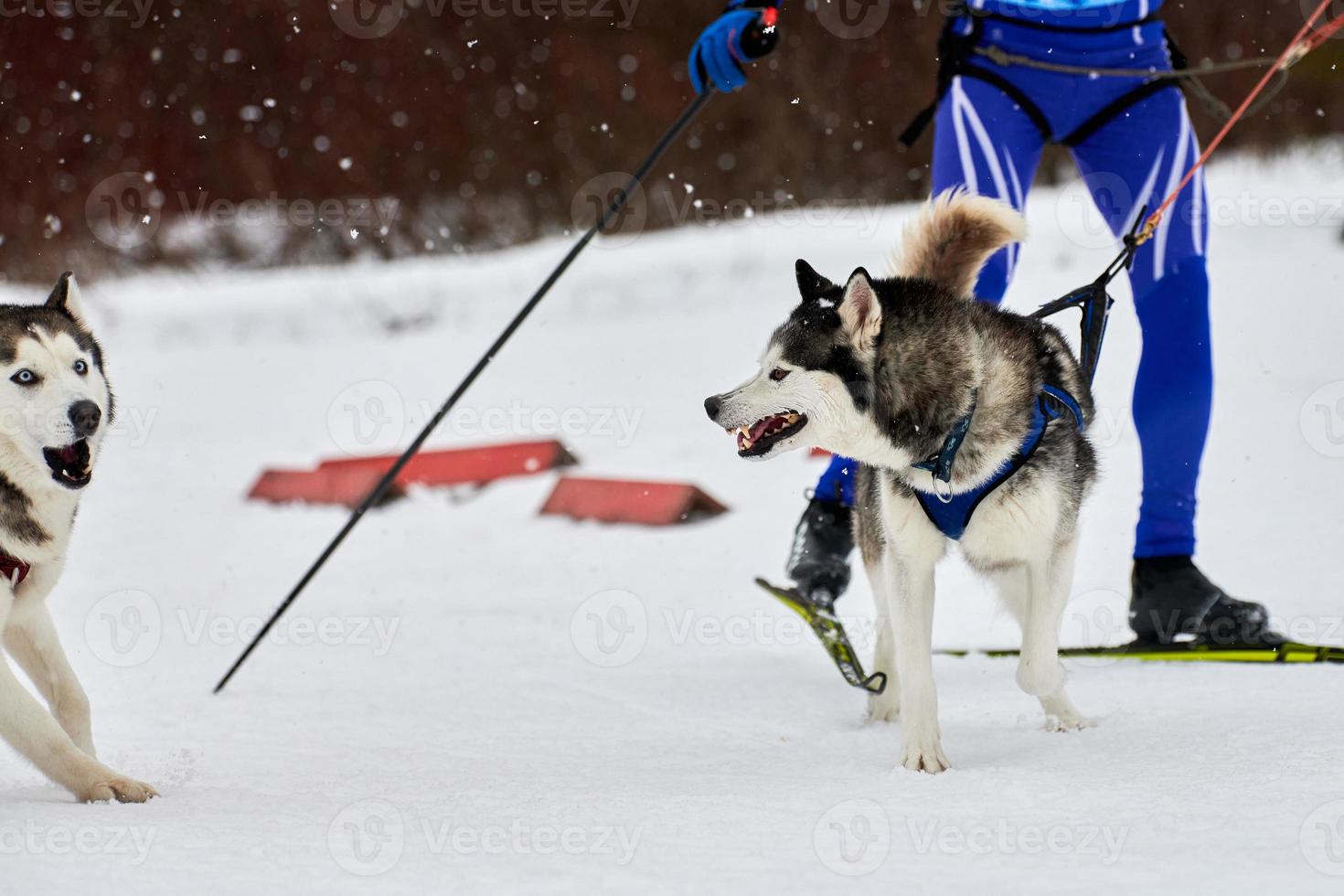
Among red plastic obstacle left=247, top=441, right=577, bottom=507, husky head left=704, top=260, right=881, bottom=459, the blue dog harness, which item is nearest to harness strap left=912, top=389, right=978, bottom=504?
the blue dog harness

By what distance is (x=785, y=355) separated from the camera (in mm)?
2309

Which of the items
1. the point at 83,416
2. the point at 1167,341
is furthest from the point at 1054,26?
the point at 83,416

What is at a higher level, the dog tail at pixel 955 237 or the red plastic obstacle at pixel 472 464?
the dog tail at pixel 955 237

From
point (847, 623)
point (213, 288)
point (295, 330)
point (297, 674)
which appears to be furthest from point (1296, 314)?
point (213, 288)

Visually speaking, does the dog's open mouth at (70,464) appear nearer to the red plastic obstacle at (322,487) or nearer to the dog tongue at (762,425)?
the dog tongue at (762,425)

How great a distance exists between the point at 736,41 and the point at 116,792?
2068 millimetres

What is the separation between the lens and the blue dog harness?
7.33 feet

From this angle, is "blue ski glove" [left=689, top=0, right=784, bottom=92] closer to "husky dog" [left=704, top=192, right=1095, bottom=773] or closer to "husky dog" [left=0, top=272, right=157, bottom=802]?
"husky dog" [left=704, top=192, right=1095, bottom=773]

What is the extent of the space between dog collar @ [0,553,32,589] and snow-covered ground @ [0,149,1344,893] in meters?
0.39

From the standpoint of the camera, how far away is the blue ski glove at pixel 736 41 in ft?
9.82

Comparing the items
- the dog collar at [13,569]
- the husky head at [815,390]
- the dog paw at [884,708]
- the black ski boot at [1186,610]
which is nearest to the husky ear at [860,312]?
the husky head at [815,390]

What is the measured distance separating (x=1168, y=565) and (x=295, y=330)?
7472 millimetres

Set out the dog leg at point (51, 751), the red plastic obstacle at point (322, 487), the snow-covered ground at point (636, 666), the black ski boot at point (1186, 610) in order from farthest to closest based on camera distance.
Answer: the red plastic obstacle at point (322, 487)
the black ski boot at point (1186, 610)
the dog leg at point (51, 751)
the snow-covered ground at point (636, 666)

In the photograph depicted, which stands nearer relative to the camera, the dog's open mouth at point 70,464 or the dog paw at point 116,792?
the dog paw at point 116,792
